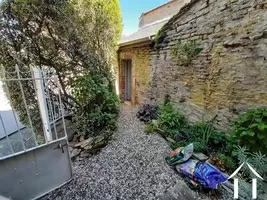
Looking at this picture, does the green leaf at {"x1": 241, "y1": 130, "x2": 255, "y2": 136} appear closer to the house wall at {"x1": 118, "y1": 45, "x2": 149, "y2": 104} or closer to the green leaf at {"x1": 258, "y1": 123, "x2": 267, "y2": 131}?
the green leaf at {"x1": 258, "y1": 123, "x2": 267, "y2": 131}

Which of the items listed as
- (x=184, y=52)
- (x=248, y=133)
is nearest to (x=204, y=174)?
(x=248, y=133)

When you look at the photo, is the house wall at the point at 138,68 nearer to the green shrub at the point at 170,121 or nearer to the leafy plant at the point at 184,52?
the leafy plant at the point at 184,52

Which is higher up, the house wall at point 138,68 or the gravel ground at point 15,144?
the house wall at point 138,68

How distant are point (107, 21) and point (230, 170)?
4.92 meters

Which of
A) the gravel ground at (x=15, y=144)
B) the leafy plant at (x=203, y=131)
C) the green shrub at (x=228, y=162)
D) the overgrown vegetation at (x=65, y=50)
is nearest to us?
the green shrub at (x=228, y=162)

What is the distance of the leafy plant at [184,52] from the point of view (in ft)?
13.5

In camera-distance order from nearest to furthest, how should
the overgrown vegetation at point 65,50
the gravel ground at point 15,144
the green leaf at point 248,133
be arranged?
the green leaf at point 248,133 → the overgrown vegetation at point 65,50 → the gravel ground at point 15,144

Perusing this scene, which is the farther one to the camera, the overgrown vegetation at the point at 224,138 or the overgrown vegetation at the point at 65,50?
the overgrown vegetation at the point at 65,50

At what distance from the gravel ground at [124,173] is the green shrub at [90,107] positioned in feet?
2.08

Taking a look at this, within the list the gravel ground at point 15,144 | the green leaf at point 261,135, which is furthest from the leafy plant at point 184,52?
the gravel ground at point 15,144

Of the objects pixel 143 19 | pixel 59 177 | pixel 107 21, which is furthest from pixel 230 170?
pixel 143 19

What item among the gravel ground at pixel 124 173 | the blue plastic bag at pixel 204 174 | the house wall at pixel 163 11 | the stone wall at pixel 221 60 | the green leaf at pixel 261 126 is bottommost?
the gravel ground at pixel 124 173

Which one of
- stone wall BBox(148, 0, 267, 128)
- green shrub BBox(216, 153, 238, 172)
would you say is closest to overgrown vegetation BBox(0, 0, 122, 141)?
stone wall BBox(148, 0, 267, 128)

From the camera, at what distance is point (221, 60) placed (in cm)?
355
